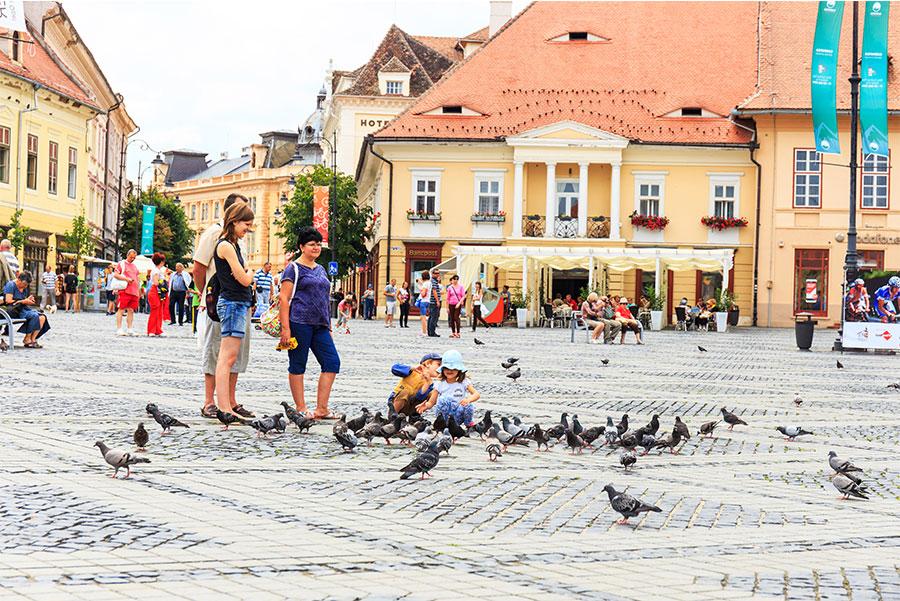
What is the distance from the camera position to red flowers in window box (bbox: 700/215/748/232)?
5403cm

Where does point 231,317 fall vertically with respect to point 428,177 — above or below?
below

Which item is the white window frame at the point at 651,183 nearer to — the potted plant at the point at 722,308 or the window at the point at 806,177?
the window at the point at 806,177

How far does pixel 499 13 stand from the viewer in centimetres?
6638

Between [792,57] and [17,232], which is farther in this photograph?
[792,57]

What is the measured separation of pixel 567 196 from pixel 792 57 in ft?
35.2

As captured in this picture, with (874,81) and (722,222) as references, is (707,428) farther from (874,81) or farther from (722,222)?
(722,222)

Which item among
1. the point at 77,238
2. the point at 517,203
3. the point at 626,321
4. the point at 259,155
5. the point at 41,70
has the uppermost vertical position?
the point at 259,155

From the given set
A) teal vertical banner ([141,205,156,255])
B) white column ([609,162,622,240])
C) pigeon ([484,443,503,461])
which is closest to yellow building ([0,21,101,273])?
teal vertical banner ([141,205,156,255])

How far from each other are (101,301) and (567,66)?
2221 centimetres

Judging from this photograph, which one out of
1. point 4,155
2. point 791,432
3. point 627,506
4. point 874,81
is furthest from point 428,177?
A: point 627,506

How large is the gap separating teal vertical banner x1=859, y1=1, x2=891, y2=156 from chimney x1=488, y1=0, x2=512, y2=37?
35.0 meters

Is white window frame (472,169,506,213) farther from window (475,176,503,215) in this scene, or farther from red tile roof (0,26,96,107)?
red tile roof (0,26,96,107)

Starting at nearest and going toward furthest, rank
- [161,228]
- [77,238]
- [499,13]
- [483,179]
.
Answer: [77,238], [483,179], [499,13], [161,228]

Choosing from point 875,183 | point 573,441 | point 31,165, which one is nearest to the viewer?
point 573,441
